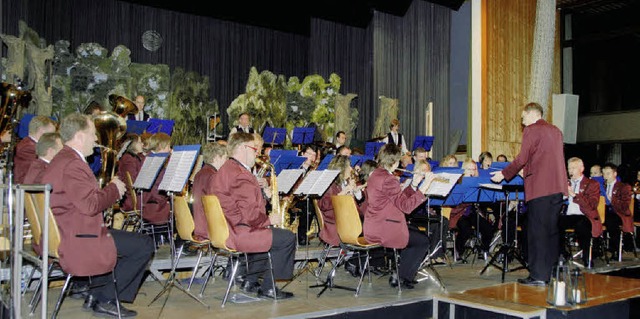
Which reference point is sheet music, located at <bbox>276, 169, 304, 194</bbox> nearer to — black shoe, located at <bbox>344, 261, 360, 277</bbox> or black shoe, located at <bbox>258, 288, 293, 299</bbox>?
black shoe, located at <bbox>258, 288, 293, 299</bbox>

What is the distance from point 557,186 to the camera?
234 inches

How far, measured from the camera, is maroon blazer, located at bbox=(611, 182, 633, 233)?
9.02 metres

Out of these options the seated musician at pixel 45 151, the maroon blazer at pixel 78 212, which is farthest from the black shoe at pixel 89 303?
the seated musician at pixel 45 151

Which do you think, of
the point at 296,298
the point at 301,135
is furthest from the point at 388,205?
the point at 301,135

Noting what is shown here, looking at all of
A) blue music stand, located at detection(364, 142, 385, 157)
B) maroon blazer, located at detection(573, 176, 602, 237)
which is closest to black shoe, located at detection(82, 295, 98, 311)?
maroon blazer, located at detection(573, 176, 602, 237)

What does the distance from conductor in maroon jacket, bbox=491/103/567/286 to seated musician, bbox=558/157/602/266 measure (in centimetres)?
191

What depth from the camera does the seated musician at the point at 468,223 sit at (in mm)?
8203

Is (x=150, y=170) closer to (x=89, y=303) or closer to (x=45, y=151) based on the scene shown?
(x=45, y=151)

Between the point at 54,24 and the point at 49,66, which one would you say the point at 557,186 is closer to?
the point at 49,66

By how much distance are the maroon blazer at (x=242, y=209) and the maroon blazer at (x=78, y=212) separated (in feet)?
3.56

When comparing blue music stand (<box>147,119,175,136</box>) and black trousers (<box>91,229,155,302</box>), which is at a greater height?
blue music stand (<box>147,119,175,136</box>)

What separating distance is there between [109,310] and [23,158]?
2.35 m

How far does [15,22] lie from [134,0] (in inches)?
111

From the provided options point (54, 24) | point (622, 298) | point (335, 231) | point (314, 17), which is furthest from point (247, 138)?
point (314, 17)
